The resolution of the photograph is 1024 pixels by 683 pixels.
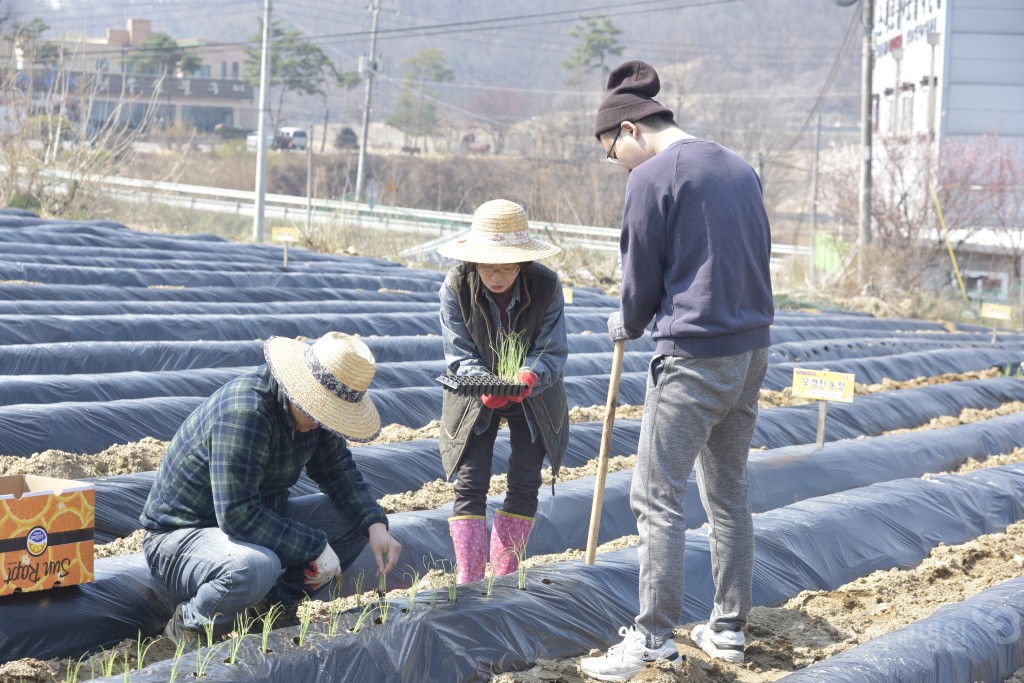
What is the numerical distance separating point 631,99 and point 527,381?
2.83ft

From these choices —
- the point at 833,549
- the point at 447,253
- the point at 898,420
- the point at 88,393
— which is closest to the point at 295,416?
the point at 447,253

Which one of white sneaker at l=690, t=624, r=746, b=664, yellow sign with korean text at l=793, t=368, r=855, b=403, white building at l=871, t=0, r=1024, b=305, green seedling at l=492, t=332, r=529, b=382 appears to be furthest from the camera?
white building at l=871, t=0, r=1024, b=305

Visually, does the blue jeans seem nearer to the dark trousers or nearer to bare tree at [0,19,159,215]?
the dark trousers

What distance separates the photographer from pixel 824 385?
4.97 m

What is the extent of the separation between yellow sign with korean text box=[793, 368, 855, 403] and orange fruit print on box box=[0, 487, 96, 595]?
327cm

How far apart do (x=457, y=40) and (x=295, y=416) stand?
125 metres

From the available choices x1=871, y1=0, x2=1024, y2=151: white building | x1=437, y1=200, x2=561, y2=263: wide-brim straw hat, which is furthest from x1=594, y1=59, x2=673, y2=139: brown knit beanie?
x1=871, y1=0, x2=1024, y2=151: white building

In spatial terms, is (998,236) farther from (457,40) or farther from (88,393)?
(457,40)

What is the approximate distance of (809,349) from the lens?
907 cm

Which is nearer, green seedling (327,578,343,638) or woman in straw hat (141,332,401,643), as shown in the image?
green seedling (327,578,343,638)

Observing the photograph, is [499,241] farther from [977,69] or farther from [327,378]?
[977,69]

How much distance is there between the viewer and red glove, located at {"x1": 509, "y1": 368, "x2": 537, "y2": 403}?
308 cm

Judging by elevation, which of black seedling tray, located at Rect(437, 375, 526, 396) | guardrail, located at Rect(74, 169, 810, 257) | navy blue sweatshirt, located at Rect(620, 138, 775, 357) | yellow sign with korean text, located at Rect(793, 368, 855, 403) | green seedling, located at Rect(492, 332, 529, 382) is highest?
guardrail, located at Rect(74, 169, 810, 257)

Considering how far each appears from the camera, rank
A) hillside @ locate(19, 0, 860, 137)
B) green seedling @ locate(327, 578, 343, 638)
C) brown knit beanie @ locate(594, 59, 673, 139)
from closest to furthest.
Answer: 1. green seedling @ locate(327, 578, 343, 638)
2. brown knit beanie @ locate(594, 59, 673, 139)
3. hillside @ locate(19, 0, 860, 137)
